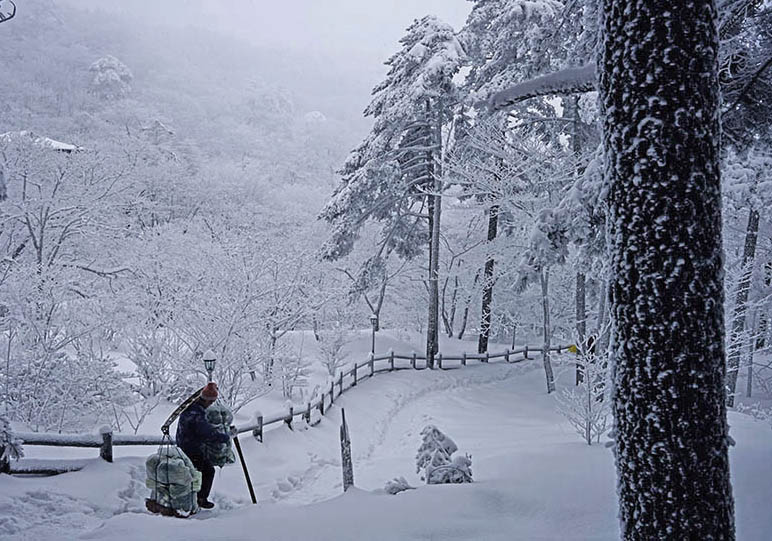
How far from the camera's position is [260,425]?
33.8 ft

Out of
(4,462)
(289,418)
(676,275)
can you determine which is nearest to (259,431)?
(289,418)

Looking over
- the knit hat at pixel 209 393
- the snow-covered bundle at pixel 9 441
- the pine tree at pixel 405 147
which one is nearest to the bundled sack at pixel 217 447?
the knit hat at pixel 209 393

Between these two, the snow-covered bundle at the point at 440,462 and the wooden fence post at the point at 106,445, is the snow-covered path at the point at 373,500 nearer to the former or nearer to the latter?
the wooden fence post at the point at 106,445

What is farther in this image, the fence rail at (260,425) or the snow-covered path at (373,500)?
the fence rail at (260,425)

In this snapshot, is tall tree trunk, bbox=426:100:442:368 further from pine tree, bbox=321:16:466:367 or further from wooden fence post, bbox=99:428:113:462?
wooden fence post, bbox=99:428:113:462

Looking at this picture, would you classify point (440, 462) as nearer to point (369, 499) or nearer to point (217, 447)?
point (369, 499)

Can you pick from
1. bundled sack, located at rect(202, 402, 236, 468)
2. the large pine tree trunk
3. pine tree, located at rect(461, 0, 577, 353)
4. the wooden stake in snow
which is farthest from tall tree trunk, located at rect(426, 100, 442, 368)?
the large pine tree trunk

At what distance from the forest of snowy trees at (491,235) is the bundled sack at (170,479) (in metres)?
3.77

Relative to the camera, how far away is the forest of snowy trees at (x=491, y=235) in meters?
2.79

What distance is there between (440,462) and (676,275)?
5.11 metres

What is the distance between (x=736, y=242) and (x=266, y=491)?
61.8ft

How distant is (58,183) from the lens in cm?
2027

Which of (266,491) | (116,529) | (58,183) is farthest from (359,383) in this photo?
(58,183)

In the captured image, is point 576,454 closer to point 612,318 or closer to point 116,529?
point 612,318
